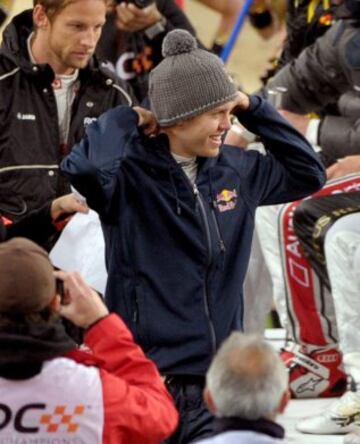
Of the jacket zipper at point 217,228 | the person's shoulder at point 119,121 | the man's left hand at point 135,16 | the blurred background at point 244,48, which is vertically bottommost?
the blurred background at point 244,48

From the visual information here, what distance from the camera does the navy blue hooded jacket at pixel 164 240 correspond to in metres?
4.78

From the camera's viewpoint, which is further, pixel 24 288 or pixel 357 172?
pixel 357 172

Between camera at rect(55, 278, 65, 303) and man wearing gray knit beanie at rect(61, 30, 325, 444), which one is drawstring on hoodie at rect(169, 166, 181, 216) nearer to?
man wearing gray knit beanie at rect(61, 30, 325, 444)

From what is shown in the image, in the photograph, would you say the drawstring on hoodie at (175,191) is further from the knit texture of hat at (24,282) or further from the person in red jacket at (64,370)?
the knit texture of hat at (24,282)

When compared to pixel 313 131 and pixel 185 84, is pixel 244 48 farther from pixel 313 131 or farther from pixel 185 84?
pixel 185 84

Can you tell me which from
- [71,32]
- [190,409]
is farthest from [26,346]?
[71,32]

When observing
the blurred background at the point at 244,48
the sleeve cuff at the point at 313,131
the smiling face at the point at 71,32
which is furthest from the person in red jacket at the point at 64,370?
the blurred background at the point at 244,48

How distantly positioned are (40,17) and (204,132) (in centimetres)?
106

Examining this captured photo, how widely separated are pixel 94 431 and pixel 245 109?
1355 millimetres

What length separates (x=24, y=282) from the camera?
3.94 meters

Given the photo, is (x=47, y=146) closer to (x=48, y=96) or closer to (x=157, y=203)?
(x=48, y=96)

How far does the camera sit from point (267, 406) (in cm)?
363

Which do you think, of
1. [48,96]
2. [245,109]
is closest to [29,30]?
[48,96]

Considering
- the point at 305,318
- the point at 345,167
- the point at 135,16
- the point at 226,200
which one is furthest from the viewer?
the point at 135,16
